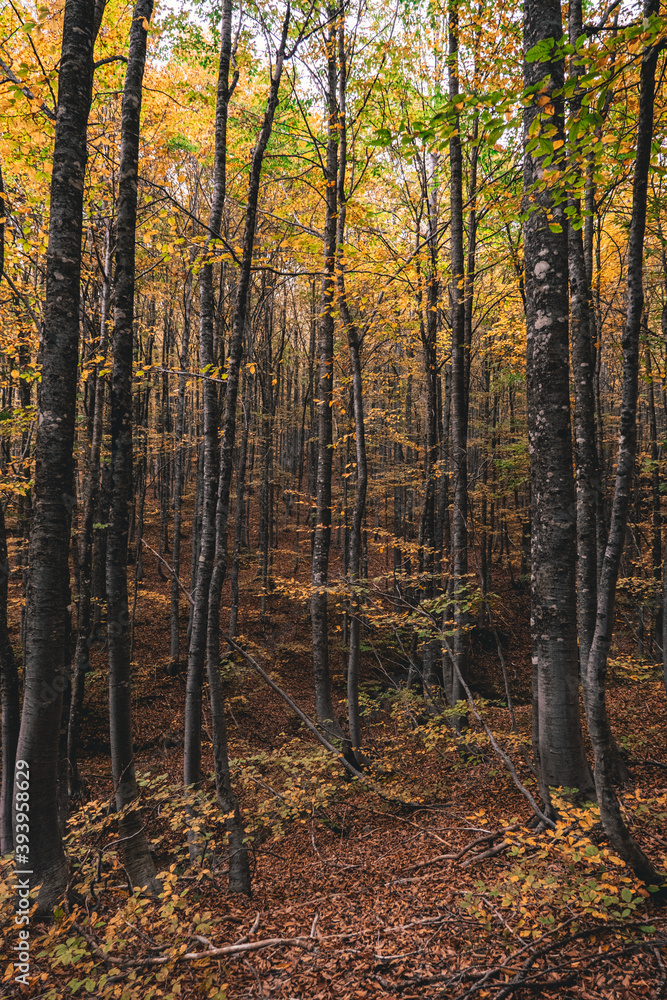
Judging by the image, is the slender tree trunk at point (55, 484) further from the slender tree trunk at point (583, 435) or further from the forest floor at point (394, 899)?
the slender tree trunk at point (583, 435)

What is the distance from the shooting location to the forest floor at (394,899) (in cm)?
313

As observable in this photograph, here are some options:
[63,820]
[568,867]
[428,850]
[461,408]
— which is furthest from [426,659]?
[63,820]

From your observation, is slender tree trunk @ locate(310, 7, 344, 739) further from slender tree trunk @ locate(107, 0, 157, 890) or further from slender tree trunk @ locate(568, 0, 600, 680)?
slender tree trunk @ locate(568, 0, 600, 680)

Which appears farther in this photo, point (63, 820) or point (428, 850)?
point (63, 820)

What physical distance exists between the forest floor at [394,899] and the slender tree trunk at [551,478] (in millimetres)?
591

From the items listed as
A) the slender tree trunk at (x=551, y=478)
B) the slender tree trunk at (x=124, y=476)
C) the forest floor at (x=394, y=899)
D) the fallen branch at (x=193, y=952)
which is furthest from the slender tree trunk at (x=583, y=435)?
the slender tree trunk at (x=124, y=476)

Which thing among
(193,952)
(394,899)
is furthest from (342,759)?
(193,952)

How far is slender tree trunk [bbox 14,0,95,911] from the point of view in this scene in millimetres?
3588

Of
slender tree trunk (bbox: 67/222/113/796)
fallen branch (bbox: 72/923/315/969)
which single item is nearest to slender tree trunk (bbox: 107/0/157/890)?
fallen branch (bbox: 72/923/315/969)

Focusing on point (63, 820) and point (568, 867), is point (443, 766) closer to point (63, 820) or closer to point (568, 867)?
point (568, 867)

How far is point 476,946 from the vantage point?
11.3 ft

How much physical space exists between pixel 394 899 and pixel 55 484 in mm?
5009

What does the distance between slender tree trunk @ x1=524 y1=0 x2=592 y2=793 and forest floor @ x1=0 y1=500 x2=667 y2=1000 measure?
Result: 0.59 metres

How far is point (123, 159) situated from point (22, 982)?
7302 millimetres
